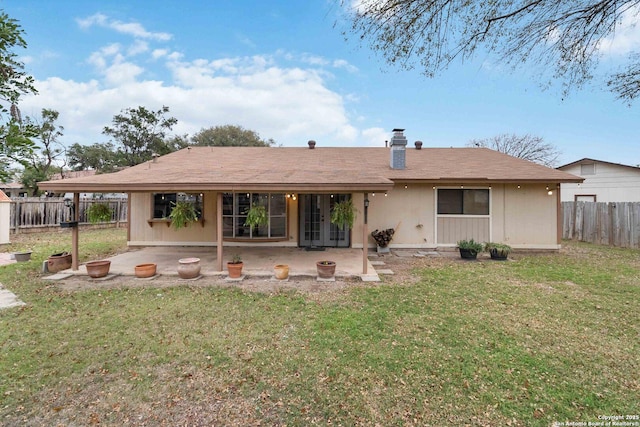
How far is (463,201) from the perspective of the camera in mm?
8836

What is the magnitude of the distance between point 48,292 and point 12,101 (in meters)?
5.17

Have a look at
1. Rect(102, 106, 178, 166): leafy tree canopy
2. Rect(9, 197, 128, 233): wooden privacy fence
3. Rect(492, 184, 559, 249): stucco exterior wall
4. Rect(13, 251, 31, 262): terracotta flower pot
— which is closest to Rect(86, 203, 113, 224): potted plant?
Rect(13, 251, 31, 262): terracotta flower pot

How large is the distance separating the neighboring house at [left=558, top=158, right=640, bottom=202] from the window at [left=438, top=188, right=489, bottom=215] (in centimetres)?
888

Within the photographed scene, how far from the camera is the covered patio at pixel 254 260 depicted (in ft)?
20.1

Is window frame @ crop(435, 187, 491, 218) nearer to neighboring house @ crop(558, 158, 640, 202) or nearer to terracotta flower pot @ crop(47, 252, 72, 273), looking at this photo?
neighboring house @ crop(558, 158, 640, 202)

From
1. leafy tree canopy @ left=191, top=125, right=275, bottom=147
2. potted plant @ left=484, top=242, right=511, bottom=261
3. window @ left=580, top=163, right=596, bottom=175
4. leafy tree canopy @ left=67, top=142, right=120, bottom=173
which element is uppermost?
leafy tree canopy @ left=191, top=125, right=275, bottom=147

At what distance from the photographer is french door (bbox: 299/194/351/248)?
29.5 feet

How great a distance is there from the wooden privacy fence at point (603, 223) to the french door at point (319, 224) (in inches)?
350

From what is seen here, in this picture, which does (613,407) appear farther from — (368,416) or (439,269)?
(439,269)

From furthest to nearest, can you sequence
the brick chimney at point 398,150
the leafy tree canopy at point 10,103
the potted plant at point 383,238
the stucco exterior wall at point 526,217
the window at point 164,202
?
1. the brick chimney at point 398,150
2. the window at point 164,202
3. the stucco exterior wall at point 526,217
4. the potted plant at point 383,238
5. the leafy tree canopy at point 10,103

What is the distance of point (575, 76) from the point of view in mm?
3637

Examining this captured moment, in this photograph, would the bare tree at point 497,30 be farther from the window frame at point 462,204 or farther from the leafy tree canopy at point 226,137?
the leafy tree canopy at point 226,137

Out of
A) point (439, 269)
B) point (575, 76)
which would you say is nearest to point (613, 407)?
point (575, 76)

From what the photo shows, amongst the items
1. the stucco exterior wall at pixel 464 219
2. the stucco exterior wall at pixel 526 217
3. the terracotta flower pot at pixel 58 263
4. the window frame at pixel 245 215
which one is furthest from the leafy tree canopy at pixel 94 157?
the stucco exterior wall at pixel 526 217
